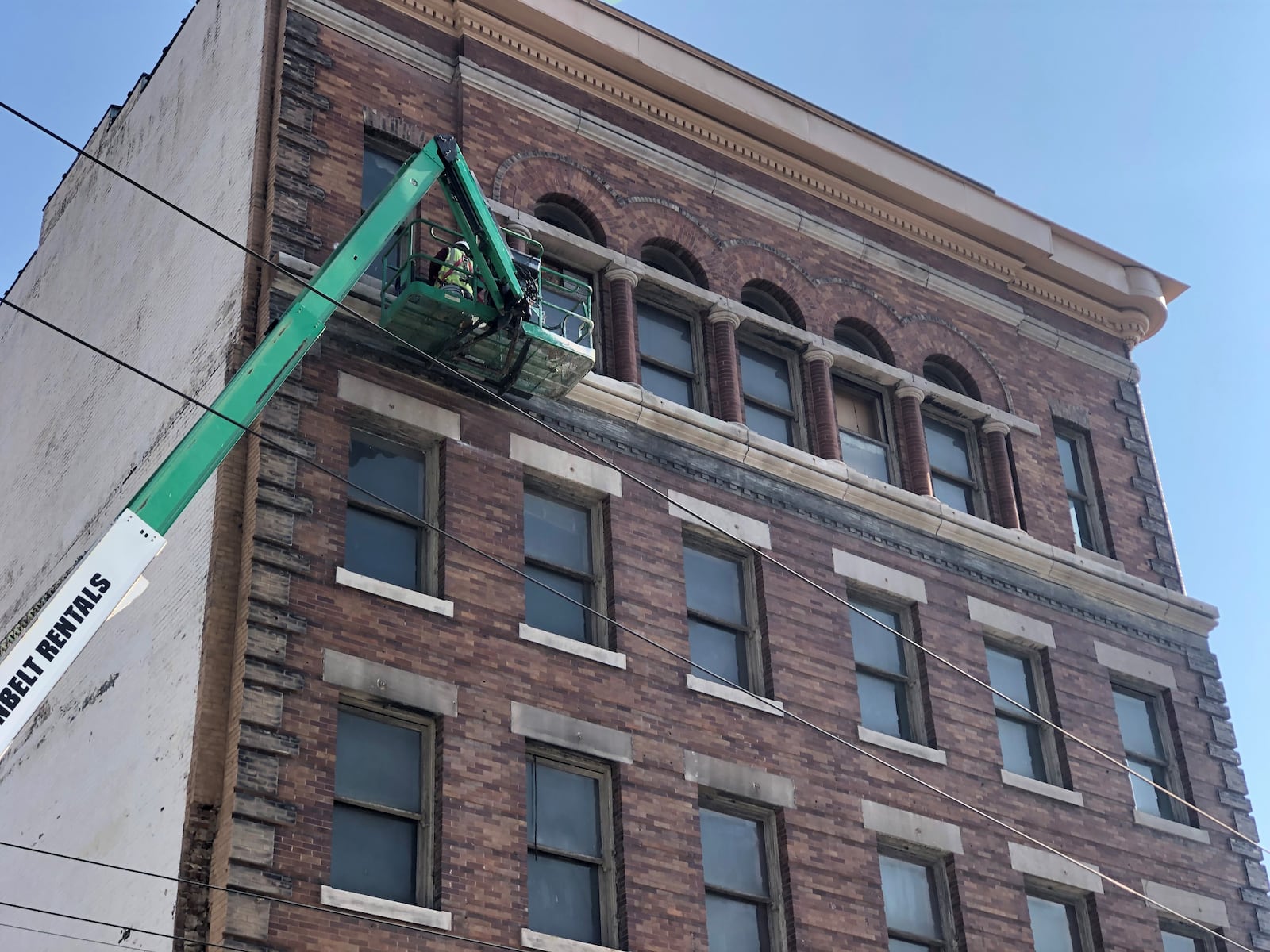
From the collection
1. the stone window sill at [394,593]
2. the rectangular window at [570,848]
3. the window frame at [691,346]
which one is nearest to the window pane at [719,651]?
the rectangular window at [570,848]

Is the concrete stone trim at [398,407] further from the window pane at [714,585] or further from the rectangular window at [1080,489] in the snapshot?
the rectangular window at [1080,489]

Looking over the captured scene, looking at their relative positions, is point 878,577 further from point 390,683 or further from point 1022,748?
point 390,683

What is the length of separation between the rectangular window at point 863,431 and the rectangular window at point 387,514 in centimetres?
711

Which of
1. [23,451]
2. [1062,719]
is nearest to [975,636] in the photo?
[1062,719]

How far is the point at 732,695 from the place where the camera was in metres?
22.3

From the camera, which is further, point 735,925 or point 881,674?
point 881,674

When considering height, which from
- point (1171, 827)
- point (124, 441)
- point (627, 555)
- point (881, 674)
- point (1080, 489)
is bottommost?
point (1171, 827)

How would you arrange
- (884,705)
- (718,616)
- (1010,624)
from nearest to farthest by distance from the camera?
(718,616), (884,705), (1010,624)

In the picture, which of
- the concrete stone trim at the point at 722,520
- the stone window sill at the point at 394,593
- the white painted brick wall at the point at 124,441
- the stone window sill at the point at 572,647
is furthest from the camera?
the concrete stone trim at the point at 722,520

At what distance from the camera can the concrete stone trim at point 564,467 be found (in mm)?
22219

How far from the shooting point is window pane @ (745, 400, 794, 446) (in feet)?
84.1

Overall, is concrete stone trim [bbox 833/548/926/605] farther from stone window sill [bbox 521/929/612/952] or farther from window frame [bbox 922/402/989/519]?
stone window sill [bbox 521/929/612/952]

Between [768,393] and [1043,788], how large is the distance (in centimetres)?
636

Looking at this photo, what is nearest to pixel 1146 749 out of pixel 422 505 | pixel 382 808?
→ pixel 422 505
